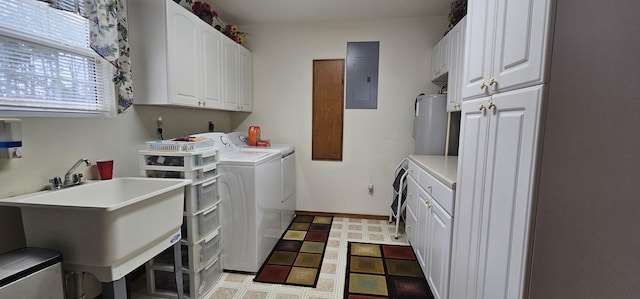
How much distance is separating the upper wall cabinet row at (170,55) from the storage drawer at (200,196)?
658 millimetres

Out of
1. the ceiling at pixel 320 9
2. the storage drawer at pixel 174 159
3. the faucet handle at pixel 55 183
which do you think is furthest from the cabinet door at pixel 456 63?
the faucet handle at pixel 55 183

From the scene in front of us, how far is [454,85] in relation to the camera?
2445 millimetres

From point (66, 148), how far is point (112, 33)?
2.40 ft

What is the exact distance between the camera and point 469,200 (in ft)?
4.33

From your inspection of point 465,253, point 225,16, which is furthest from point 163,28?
point 465,253

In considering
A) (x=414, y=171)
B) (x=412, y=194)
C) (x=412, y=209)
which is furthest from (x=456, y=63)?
(x=412, y=209)

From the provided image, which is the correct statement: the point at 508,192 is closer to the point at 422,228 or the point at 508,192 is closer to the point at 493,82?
the point at 493,82

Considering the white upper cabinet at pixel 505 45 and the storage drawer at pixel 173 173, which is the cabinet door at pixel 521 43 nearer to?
the white upper cabinet at pixel 505 45

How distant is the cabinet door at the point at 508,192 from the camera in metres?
0.89

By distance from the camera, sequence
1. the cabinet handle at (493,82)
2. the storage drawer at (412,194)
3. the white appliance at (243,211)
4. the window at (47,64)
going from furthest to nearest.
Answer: the storage drawer at (412,194), the white appliance at (243,211), the window at (47,64), the cabinet handle at (493,82)

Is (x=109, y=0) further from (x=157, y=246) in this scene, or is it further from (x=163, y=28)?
(x=157, y=246)

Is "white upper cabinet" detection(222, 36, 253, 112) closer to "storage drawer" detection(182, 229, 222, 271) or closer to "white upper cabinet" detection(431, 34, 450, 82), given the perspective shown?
"storage drawer" detection(182, 229, 222, 271)

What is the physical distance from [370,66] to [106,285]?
3084 mm

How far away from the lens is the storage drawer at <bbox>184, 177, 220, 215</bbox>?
1.85 metres
